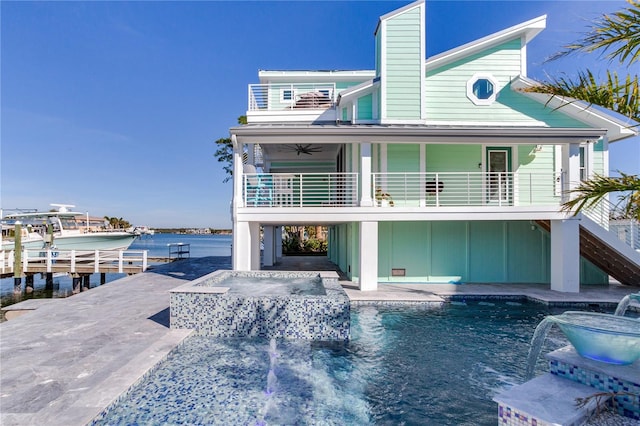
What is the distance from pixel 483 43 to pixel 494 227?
281 inches

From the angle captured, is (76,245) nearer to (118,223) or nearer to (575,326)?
(575,326)

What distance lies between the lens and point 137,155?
3134 cm

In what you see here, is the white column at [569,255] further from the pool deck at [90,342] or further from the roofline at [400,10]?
the roofline at [400,10]

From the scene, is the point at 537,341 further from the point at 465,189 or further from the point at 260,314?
the point at 465,189

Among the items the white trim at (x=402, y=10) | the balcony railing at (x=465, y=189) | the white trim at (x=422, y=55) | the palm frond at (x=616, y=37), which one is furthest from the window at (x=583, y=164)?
the palm frond at (x=616, y=37)

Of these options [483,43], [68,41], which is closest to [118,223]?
[68,41]

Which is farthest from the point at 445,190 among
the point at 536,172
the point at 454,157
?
the point at 536,172

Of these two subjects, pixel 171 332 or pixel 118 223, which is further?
pixel 118 223

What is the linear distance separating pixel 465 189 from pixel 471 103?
360 cm

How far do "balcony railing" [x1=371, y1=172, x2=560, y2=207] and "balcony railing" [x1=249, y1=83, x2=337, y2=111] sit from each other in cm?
496

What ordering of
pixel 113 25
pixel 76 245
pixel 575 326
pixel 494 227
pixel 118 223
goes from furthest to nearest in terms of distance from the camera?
1. pixel 118 223
2. pixel 76 245
3. pixel 113 25
4. pixel 494 227
5. pixel 575 326

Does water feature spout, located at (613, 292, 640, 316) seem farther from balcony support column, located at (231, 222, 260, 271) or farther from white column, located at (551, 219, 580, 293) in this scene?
balcony support column, located at (231, 222, 260, 271)

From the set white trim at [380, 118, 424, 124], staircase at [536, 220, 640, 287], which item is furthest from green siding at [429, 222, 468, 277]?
white trim at [380, 118, 424, 124]

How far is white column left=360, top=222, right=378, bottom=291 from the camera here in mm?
9359
